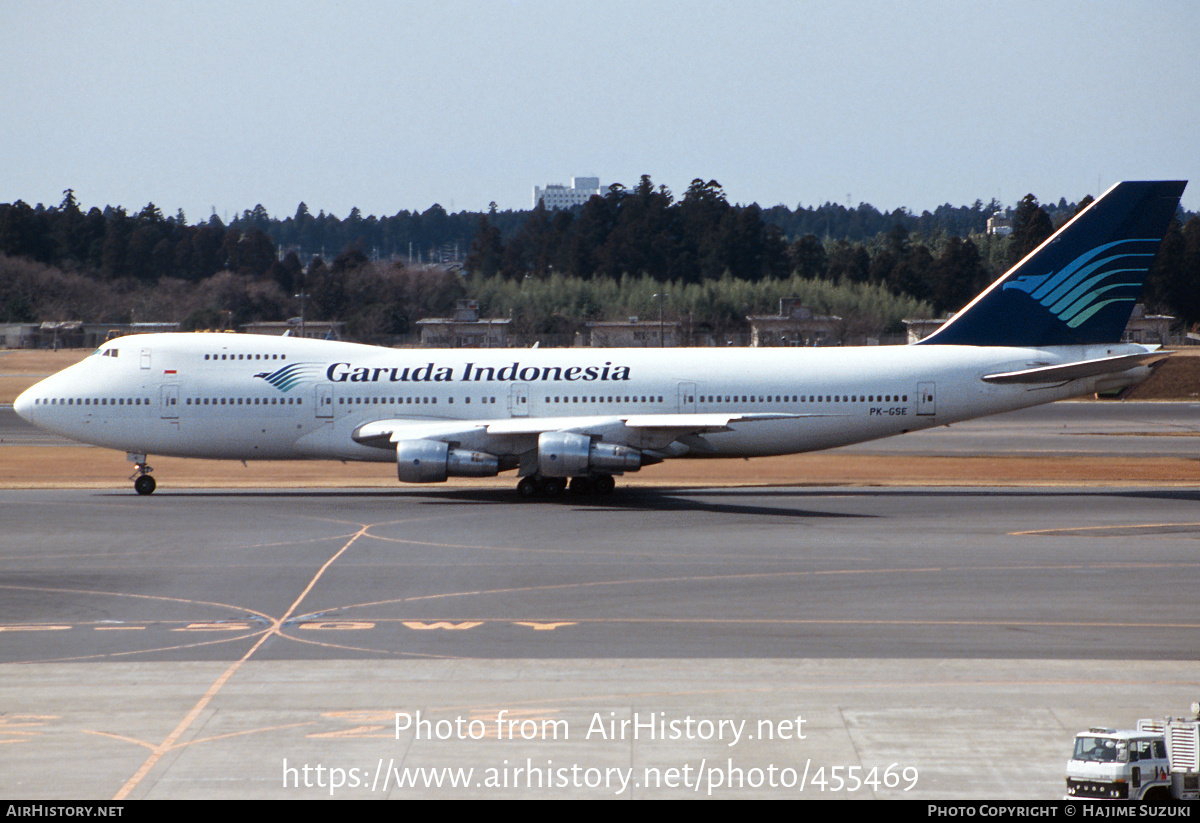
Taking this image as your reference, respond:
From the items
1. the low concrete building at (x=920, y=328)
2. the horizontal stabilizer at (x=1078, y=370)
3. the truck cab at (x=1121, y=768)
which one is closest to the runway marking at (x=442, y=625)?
the truck cab at (x=1121, y=768)

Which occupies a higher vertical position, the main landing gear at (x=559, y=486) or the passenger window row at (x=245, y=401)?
the passenger window row at (x=245, y=401)

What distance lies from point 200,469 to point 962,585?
1407 inches

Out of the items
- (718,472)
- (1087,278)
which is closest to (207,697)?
(1087,278)

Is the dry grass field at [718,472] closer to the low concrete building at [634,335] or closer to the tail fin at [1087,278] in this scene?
the tail fin at [1087,278]

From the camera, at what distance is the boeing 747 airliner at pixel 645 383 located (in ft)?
125

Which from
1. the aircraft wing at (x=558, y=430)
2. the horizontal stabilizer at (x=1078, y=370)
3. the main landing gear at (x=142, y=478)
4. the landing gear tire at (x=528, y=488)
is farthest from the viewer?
the main landing gear at (x=142, y=478)

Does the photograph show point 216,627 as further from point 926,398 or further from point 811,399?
point 926,398

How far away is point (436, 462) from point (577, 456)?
13.9 ft

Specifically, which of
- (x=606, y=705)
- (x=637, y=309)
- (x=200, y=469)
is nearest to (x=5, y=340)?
(x=637, y=309)

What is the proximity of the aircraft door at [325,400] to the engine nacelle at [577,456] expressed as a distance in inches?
292

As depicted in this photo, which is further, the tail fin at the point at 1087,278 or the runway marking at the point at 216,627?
the tail fin at the point at 1087,278

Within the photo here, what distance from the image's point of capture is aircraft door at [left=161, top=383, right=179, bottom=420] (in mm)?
38719

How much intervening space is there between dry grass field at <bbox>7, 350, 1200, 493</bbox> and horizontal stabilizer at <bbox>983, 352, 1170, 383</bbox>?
5375 millimetres

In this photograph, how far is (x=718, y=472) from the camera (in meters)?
47.1
